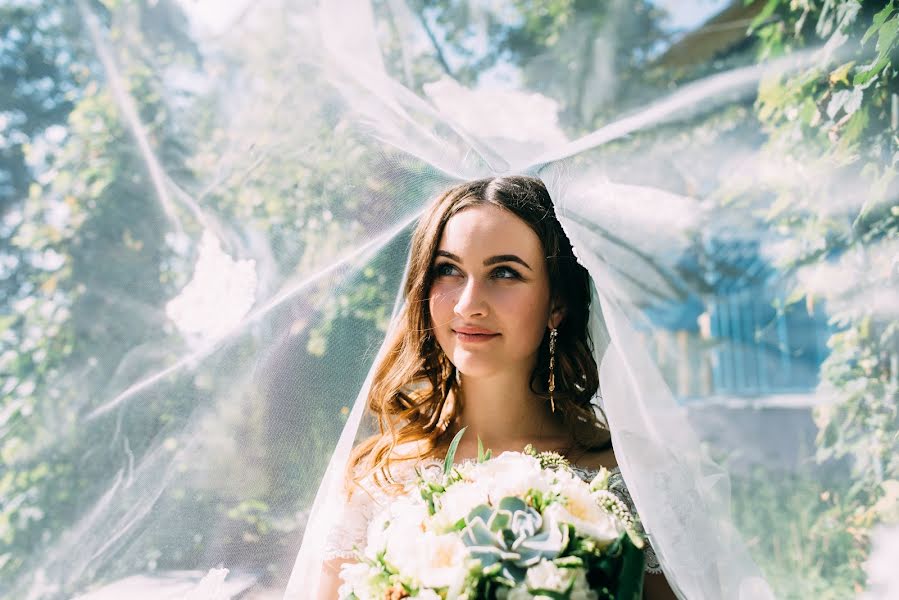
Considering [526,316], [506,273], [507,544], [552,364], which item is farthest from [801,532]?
[507,544]

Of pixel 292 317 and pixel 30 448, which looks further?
pixel 292 317

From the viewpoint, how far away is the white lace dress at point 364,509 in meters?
1.89

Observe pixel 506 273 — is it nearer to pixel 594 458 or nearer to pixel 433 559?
Answer: pixel 594 458

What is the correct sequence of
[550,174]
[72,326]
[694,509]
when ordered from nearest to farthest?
[694,509] < [72,326] < [550,174]

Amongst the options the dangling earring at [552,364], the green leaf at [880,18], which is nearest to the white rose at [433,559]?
the dangling earring at [552,364]

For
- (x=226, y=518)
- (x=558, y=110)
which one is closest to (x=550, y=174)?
(x=558, y=110)

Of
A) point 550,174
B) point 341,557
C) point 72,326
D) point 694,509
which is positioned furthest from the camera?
point 341,557

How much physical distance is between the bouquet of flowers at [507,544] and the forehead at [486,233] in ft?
2.20

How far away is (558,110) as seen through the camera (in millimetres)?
1662

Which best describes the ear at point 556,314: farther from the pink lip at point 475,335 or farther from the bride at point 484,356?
the pink lip at point 475,335

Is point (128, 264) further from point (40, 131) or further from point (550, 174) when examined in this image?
point (550, 174)

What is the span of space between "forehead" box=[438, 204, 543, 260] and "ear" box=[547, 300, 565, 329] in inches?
7.9

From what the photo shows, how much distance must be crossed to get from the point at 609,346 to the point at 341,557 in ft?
3.01

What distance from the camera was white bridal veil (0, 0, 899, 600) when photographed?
1.54 m
